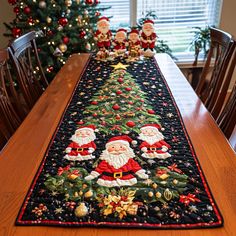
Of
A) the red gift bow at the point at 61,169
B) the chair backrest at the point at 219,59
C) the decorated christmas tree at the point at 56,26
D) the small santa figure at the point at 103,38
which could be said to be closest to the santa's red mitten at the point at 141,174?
the red gift bow at the point at 61,169

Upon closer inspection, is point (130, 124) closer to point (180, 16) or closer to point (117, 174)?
point (117, 174)

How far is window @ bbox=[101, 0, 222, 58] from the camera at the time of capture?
10.7ft

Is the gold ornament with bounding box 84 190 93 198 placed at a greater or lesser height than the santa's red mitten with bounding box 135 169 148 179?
greater

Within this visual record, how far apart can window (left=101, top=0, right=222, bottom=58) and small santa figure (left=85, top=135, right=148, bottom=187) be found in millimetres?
2695

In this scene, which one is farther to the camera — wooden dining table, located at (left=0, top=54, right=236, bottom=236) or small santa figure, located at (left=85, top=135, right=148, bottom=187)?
small santa figure, located at (left=85, top=135, right=148, bottom=187)

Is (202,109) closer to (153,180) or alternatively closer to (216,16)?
(153,180)

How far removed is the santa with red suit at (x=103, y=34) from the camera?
2164 mm

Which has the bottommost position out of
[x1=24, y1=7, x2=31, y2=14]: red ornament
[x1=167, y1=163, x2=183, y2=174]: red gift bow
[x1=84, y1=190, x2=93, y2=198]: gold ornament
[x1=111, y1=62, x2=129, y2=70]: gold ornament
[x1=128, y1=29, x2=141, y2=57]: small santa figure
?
[x1=167, y1=163, x2=183, y2=174]: red gift bow

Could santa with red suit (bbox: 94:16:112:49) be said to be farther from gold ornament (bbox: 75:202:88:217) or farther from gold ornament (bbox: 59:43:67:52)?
gold ornament (bbox: 75:202:88:217)

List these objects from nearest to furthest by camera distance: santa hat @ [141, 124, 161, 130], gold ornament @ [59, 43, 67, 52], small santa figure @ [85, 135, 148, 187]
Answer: small santa figure @ [85, 135, 148, 187] < santa hat @ [141, 124, 161, 130] < gold ornament @ [59, 43, 67, 52]

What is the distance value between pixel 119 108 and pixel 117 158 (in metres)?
0.43

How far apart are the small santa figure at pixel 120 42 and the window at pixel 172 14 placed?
4.13 feet

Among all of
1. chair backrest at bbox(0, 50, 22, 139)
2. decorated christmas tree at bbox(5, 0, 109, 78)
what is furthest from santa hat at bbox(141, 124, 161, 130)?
decorated christmas tree at bbox(5, 0, 109, 78)

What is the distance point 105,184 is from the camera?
849 millimetres
